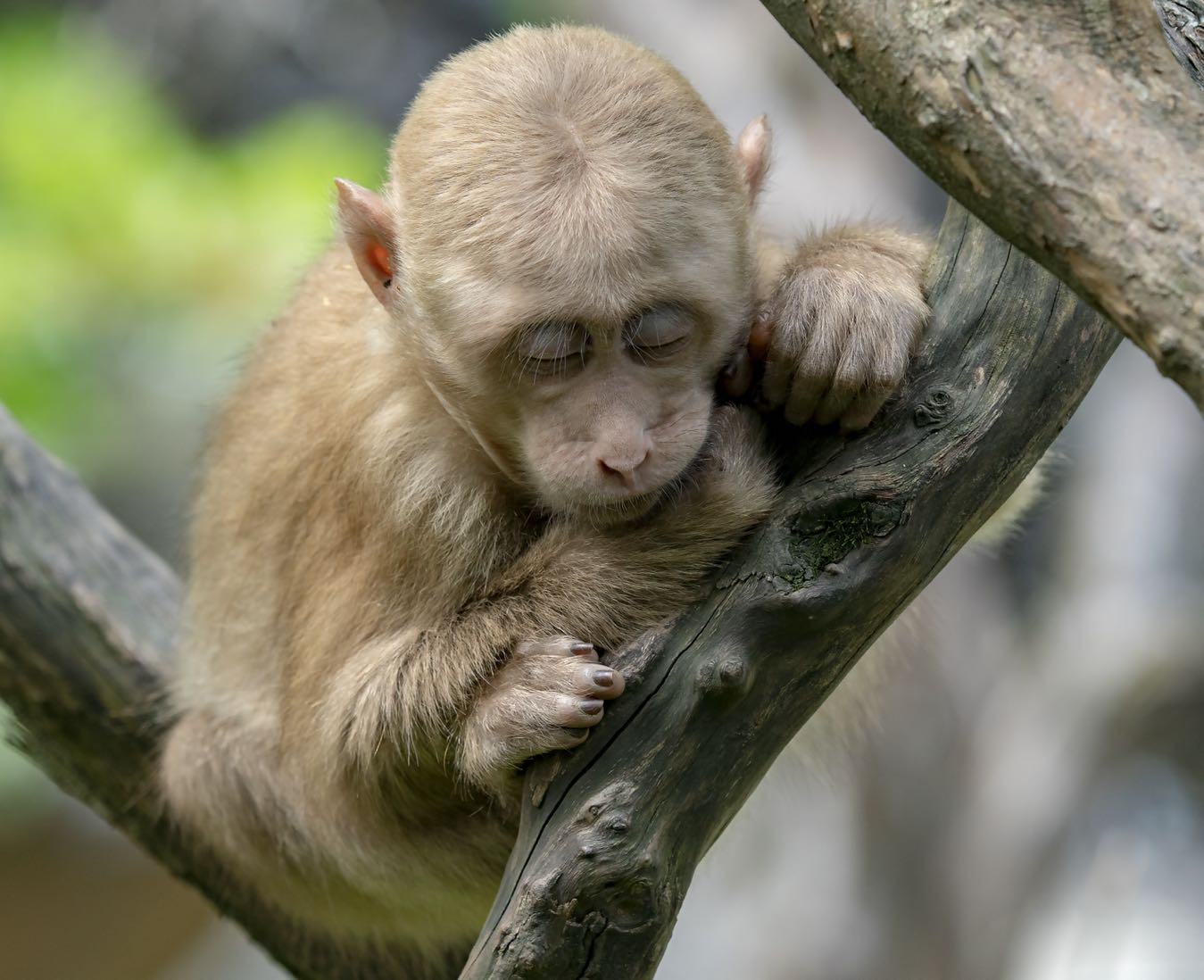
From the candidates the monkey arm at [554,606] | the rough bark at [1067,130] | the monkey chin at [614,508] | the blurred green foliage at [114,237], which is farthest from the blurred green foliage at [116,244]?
the rough bark at [1067,130]

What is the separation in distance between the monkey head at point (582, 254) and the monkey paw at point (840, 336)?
16 cm

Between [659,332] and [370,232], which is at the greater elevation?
[659,332]

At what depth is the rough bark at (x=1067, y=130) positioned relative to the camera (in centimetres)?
162

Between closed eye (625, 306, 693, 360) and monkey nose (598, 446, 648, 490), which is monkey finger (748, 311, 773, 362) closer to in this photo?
closed eye (625, 306, 693, 360)

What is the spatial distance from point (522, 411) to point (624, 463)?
343 millimetres

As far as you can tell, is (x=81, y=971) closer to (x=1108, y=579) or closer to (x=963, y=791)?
(x=963, y=791)

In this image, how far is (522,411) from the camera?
2.85m

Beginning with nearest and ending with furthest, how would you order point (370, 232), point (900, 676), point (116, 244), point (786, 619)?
point (786, 619) < point (370, 232) < point (900, 676) < point (116, 244)

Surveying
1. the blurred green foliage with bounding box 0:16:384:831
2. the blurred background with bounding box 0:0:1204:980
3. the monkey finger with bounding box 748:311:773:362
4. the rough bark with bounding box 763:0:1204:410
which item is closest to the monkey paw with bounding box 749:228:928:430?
the monkey finger with bounding box 748:311:773:362

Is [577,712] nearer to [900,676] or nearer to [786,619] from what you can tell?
[786,619]

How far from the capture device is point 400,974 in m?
4.48

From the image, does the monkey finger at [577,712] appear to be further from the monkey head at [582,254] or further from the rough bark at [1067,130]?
the rough bark at [1067,130]

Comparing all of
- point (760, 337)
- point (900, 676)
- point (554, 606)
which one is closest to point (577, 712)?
point (554, 606)

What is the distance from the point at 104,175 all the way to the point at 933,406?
20.7 feet
